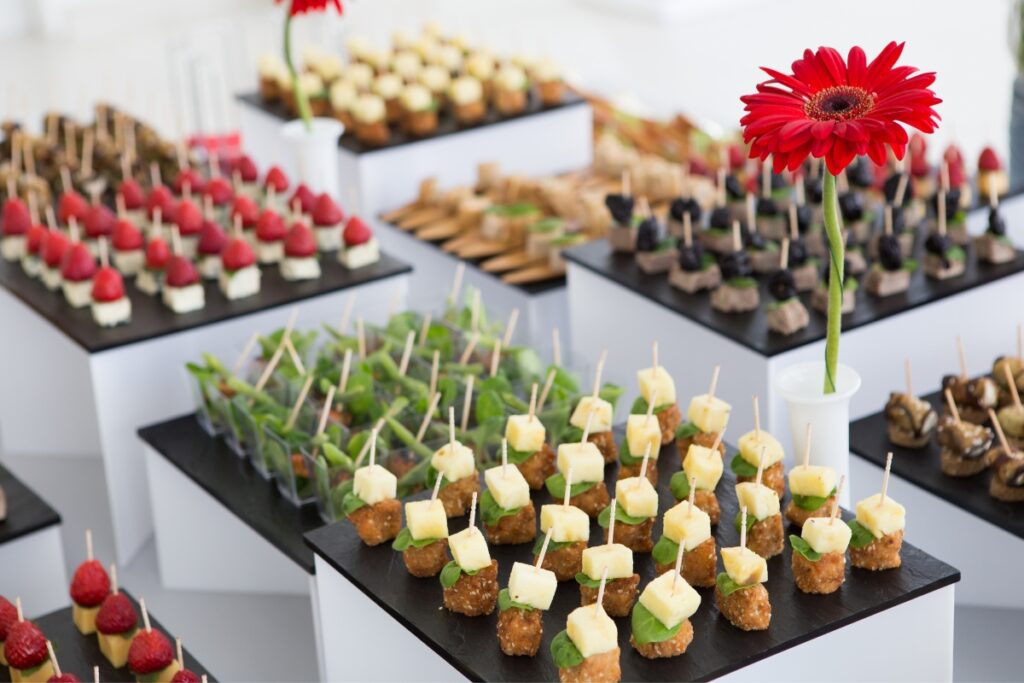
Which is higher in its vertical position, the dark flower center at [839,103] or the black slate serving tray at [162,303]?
the dark flower center at [839,103]

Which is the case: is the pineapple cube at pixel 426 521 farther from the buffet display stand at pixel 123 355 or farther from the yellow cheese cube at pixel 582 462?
the buffet display stand at pixel 123 355

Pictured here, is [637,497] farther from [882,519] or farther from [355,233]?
[355,233]

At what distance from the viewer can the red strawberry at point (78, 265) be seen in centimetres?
415

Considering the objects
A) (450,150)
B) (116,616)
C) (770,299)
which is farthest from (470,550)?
(450,150)

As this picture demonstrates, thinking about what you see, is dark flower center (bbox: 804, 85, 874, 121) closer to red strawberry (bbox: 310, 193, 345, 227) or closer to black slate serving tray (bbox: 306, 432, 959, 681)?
black slate serving tray (bbox: 306, 432, 959, 681)

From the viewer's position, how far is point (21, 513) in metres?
3.59

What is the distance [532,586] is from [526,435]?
554mm

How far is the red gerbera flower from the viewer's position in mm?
2631

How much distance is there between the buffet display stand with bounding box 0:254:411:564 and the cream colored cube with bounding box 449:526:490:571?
55.7 inches

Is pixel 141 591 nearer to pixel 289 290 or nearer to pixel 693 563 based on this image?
pixel 289 290

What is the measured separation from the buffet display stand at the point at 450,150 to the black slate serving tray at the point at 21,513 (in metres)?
1.76

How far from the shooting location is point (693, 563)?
8.89 ft

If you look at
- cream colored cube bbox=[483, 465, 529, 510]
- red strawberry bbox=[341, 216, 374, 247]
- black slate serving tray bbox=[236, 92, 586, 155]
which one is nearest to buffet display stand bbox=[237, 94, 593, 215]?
black slate serving tray bbox=[236, 92, 586, 155]

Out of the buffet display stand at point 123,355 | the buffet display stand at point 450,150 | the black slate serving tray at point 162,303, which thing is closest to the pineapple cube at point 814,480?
the buffet display stand at point 123,355
